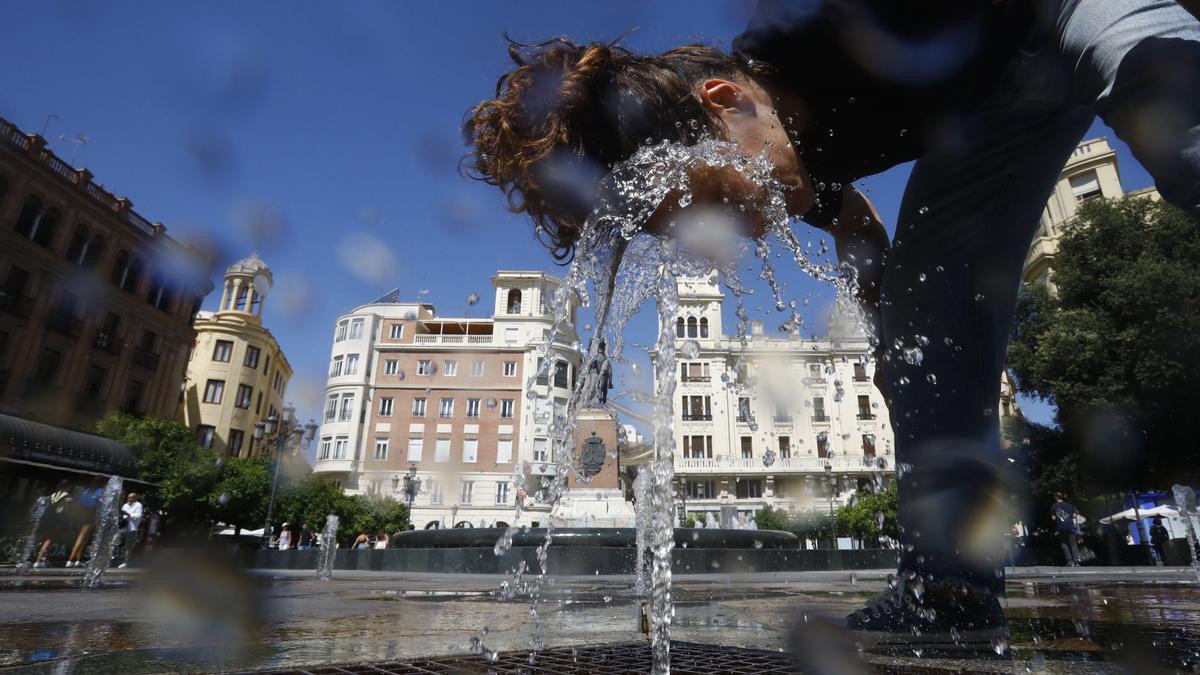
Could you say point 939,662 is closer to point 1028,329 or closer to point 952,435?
point 952,435

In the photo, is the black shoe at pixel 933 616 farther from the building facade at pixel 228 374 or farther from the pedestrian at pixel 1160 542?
the building facade at pixel 228 374

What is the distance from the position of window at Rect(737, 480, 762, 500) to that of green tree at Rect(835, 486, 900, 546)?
9.32m

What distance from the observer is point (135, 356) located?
2786 centimetres

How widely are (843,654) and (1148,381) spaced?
1696 cm

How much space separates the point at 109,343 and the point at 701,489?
108ft

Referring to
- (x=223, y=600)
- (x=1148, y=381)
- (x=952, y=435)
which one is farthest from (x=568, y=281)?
(x=1148, y=381)

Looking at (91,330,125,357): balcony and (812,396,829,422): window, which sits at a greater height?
(812,396,829,422): window

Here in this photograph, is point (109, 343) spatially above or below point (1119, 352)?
above

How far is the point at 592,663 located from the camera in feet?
4.26

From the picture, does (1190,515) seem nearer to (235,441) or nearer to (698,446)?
(698,446)

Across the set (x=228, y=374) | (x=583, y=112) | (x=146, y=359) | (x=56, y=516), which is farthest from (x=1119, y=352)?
(x=228, y=374)

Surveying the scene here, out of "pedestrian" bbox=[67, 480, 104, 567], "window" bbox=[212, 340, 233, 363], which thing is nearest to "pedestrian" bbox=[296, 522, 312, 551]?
"pedestrian" bbox=[67, 480, 104, 567]

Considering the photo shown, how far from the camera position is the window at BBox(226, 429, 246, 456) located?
128 feet

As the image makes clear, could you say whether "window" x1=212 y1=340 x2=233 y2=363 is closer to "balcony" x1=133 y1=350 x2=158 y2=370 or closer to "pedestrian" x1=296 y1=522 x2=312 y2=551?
"balcony" x1=133 y1=350 x2=158 y2=370
